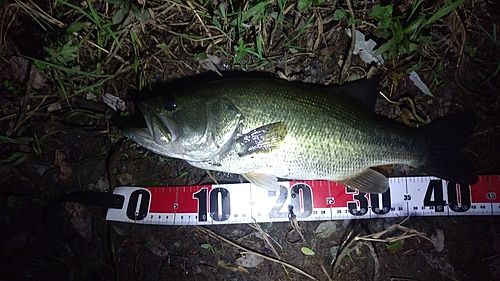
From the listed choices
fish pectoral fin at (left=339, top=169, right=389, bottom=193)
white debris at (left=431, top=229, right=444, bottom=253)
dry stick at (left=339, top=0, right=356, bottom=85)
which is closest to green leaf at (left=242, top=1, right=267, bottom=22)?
dry stick at (left=339, top=0, right=356, bottom=85)

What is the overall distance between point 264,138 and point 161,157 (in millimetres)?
1199

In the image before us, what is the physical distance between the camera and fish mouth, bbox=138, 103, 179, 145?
2432 millimetres

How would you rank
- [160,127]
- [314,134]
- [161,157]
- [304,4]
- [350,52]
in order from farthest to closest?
[161,157] < [350,52] < [304,4] < [314,134] < [160,127]

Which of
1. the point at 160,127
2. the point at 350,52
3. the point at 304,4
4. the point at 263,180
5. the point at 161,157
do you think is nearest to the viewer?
the point at 160,127

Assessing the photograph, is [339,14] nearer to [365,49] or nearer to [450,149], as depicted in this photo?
[365,49]

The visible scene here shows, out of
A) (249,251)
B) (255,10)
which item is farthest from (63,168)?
(255,10)

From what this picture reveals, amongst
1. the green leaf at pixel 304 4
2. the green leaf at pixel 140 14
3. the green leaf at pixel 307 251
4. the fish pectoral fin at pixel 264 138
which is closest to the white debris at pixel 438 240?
the green leaf at pixel 307 251

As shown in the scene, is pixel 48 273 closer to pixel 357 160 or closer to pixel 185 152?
pixel 185 152

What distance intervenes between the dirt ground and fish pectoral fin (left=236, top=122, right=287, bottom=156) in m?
0.69

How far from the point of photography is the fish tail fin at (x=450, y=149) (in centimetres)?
282

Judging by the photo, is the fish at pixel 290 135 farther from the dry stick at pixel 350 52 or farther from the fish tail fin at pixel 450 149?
the dry stick at pixel 350 52

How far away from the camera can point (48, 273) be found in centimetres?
320

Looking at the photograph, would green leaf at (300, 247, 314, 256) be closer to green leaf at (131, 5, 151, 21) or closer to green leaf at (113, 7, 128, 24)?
green leaf at (131, 5, 151, 21)

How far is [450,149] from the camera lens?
2832mm
